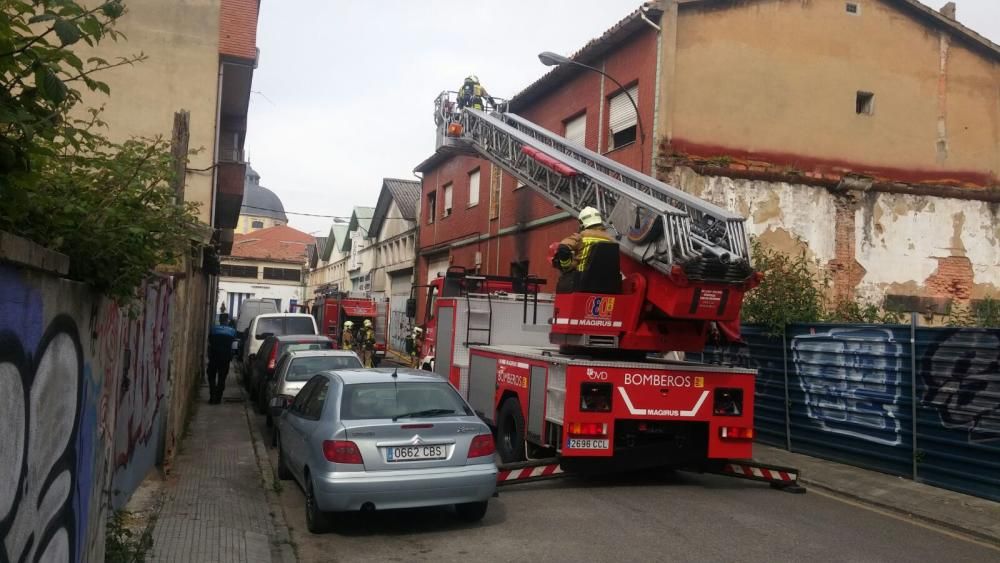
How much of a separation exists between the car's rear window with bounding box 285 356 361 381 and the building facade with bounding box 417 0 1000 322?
7.38 metres

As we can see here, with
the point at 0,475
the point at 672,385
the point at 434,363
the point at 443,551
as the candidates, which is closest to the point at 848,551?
the point at 672,385

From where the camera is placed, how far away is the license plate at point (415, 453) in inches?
284

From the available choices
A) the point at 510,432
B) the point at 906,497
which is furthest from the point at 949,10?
the point at 510,432

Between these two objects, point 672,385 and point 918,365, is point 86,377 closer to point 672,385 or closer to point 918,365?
point 672,385

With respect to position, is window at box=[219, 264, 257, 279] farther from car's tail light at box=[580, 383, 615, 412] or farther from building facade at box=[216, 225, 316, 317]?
car's tail light at box=[580, 383, 615, 412]

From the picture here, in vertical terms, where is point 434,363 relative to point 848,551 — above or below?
above

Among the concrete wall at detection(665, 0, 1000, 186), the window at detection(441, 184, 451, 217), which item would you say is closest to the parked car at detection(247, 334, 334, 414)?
the concrete wall at detection(665, 0, 1000, 186)

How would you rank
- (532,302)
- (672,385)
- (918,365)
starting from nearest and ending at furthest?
(672,385), (918,365), (532,302)

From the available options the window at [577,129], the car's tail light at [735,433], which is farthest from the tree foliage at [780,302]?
the window at [577,129]

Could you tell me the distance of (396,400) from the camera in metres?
7.85

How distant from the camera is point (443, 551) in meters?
7.00

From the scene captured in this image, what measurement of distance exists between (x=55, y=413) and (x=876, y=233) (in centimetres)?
1757

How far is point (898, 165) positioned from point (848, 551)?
1381cm

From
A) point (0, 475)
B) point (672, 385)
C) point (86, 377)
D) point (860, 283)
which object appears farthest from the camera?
point (860, 283)
